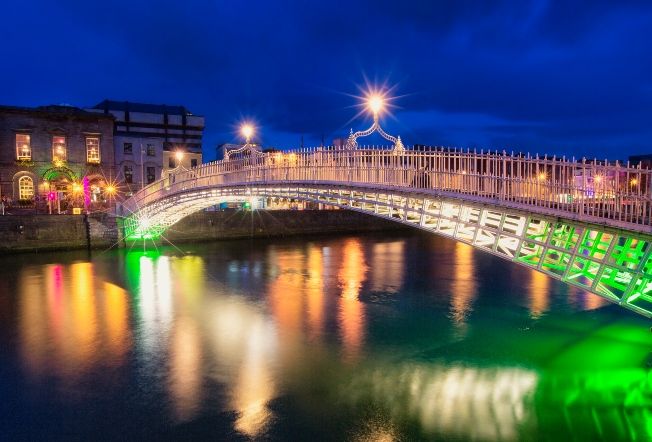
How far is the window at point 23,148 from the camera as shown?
38312mm

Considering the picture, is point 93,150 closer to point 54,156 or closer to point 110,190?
point 54,156

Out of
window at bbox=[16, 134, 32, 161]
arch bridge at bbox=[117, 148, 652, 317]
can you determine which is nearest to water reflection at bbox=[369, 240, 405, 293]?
arch bridge at bbox=[117, 148, 652, 317]

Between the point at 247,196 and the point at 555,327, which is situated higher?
the point at 247,196

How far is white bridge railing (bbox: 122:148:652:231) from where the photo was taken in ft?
33.5

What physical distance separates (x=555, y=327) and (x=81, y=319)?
13.9 metres

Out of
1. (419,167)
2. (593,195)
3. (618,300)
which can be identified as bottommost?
(618,300)

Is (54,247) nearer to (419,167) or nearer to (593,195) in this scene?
(419,167)

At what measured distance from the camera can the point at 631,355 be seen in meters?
11.7

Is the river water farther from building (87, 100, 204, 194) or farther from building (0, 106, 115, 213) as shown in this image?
building (87, 100, 204, 194)

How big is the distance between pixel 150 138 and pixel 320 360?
39716 mm

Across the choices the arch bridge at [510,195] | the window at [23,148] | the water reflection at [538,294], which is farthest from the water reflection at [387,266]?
the window at [23,148]

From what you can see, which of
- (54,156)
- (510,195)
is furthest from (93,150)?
(510,195)

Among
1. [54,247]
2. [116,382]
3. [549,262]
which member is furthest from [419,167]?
[54,247]

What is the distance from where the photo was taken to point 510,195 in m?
12.3
